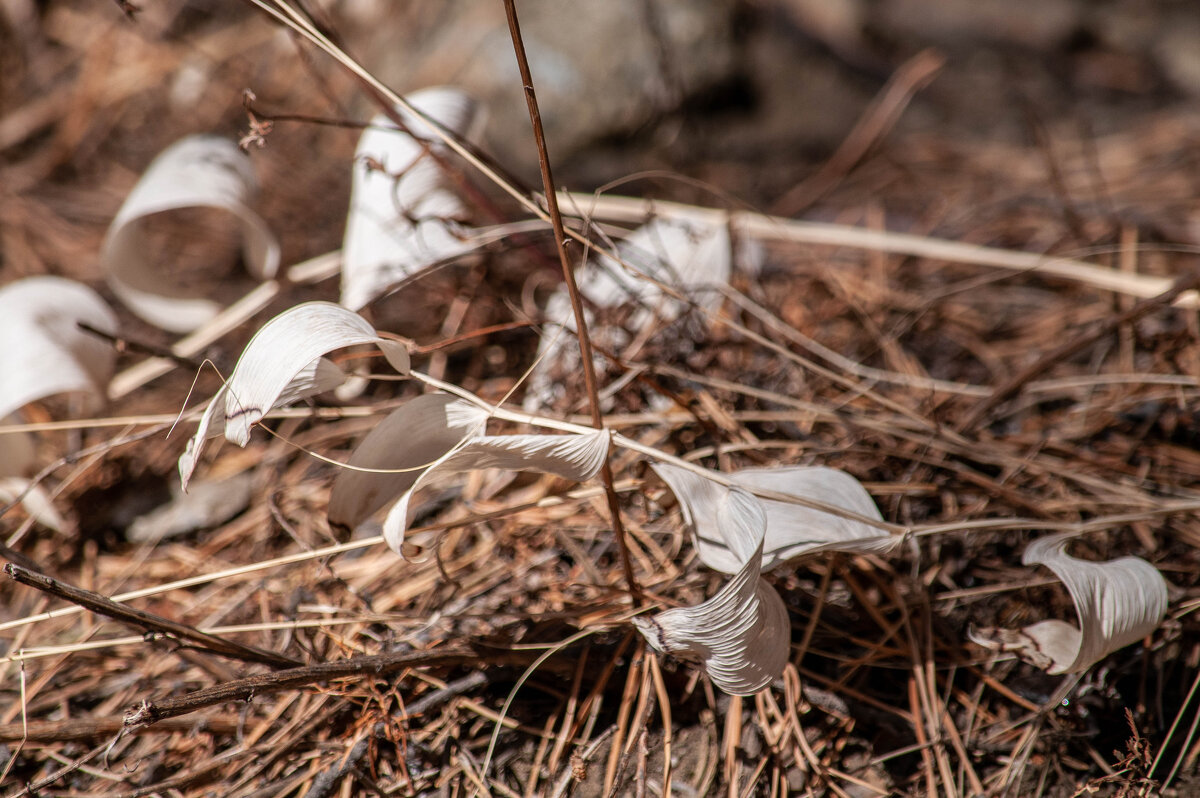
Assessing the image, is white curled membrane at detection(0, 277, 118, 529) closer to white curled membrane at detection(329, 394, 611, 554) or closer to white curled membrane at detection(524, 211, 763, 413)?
white curled membrane at detection(329, 394, 611, 554)

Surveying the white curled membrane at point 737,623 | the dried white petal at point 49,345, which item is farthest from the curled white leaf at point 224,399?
the dried white petal at point 49,345

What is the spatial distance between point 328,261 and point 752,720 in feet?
3.37

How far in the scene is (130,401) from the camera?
1.38m

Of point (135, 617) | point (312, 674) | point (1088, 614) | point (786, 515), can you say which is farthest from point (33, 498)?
point (1088, 614)

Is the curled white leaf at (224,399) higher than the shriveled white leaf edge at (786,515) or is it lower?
higher

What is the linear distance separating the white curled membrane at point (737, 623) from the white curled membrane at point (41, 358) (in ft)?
2.83

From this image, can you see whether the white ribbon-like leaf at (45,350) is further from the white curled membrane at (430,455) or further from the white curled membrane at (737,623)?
the white curled membrane at (737,623)

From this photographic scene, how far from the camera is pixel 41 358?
1.02 meters

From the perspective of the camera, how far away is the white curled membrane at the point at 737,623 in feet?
2.14

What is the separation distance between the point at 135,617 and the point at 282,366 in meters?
0.29

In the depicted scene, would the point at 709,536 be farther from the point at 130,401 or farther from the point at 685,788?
the point at 130,401

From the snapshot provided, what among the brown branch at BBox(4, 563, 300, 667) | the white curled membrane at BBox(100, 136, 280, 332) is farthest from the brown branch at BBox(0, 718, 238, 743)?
the white curled membrane at BBox(100, 136, 280, 332)

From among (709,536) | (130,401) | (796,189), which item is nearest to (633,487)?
(709,536)

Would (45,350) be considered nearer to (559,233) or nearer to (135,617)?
(135,617)
